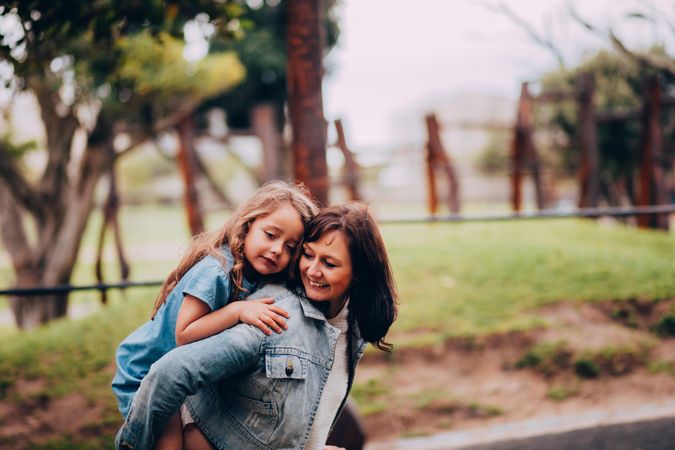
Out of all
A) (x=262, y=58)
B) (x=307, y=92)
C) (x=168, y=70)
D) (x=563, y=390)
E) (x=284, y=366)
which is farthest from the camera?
(x=262, y=58)

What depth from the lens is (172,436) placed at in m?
1.79

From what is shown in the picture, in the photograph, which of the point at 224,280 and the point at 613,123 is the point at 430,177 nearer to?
the point at 613,123

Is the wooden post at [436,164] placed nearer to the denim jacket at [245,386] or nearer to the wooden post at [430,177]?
the wooden post at [430,177]

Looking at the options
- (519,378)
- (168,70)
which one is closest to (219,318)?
(519,378)

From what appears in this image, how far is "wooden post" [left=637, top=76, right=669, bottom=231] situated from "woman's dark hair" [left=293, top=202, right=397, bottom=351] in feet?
21.8

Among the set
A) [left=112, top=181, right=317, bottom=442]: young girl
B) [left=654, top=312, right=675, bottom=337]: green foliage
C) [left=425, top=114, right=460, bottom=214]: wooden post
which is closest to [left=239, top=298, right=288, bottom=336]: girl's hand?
[left=112, top=181, right=317, bottom=442]: young girl

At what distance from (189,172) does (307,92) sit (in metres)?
3.67

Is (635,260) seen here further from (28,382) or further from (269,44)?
(269,44)

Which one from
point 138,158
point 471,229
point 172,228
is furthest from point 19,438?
point 138,158

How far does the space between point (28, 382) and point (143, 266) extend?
→ 35.0ft

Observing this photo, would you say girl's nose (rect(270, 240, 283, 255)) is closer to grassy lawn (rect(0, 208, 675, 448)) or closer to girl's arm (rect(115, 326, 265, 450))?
girl's arm (rect(115, 326, 265, 450))

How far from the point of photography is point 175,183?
4425 cm

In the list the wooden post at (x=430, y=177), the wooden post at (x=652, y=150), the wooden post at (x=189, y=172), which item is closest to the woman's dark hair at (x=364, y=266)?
the wooden post at (x=189, y=172)

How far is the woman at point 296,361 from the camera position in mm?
1669
